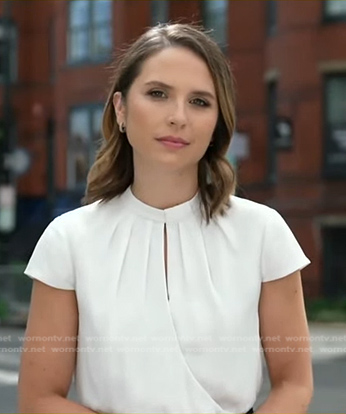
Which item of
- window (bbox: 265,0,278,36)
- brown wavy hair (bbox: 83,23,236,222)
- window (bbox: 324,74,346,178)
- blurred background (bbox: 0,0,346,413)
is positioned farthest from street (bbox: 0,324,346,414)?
window (bbox: 265,0,278,36)

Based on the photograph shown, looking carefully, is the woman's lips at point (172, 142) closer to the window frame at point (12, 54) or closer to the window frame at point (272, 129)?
the window frame at point (272, 129)

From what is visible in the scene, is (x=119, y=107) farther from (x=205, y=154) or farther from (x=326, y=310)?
(x=326, y=310)

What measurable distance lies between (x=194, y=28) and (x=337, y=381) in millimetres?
7898

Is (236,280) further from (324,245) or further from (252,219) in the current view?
(324,245)

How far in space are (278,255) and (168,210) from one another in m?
0.23

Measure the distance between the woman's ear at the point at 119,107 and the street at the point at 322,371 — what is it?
343 cm

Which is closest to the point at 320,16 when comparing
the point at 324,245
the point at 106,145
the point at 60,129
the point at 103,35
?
the point at 324,245

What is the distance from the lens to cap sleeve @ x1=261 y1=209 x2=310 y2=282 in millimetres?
1764

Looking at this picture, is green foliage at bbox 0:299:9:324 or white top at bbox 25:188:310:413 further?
green foliage at bbox 0:299:9:324

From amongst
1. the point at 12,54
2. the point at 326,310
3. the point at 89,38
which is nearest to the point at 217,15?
the point at 89,38

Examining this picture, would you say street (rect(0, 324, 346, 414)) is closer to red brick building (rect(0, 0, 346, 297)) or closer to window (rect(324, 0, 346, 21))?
red brick building (rect(0, 0, 346, 297))

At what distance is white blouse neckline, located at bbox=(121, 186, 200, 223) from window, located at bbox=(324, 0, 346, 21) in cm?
1634

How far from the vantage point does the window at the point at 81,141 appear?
22.9m

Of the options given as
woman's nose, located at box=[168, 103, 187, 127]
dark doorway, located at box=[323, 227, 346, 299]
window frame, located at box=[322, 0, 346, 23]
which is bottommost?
dark doorway, located at box=[323, 227, 346, 299]
